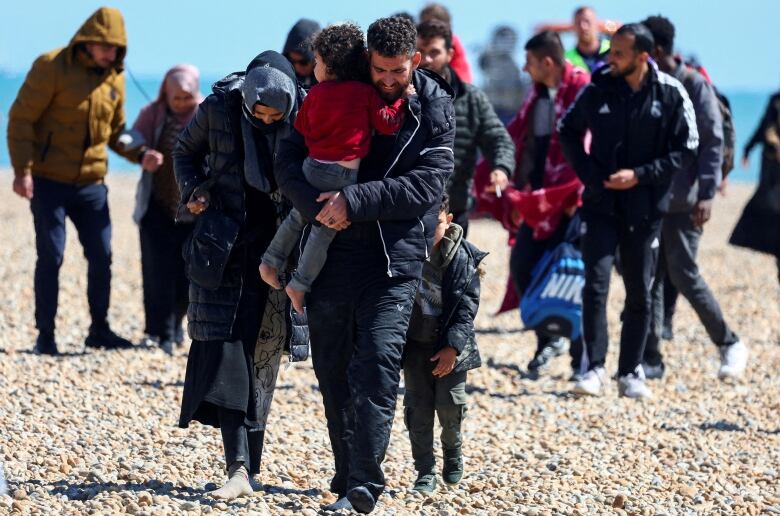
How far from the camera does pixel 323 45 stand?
4.63m

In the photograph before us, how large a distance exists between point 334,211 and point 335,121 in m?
0.30

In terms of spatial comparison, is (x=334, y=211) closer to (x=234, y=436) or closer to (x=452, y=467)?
(x=234, y=436)

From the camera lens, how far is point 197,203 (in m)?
4.94

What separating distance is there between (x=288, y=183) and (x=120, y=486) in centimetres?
137

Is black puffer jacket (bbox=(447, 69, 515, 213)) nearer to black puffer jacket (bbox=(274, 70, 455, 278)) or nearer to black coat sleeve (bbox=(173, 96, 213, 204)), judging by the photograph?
black coat sleeve (bbox=(173, 96, 213, 204))

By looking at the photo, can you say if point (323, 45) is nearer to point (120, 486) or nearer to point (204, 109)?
point (204, 109)

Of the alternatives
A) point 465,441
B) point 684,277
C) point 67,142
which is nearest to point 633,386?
point 684,277

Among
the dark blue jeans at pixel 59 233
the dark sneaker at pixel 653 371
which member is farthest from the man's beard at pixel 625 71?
the dark blue jeans at pixel 59 233

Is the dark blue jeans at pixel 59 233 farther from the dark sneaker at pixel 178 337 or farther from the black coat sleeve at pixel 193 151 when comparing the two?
the black coat sleeve at pixel 193 151

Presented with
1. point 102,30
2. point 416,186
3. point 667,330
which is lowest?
point 667,330

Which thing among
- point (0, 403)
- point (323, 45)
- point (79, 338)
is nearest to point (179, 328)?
point (79, 338)

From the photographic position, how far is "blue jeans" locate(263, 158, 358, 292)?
4.58m

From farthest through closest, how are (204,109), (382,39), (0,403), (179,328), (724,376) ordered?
(179,328) → (724,376) → (0,403) → (204,109) → (382,39)

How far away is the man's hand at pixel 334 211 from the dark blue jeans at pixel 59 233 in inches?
156
